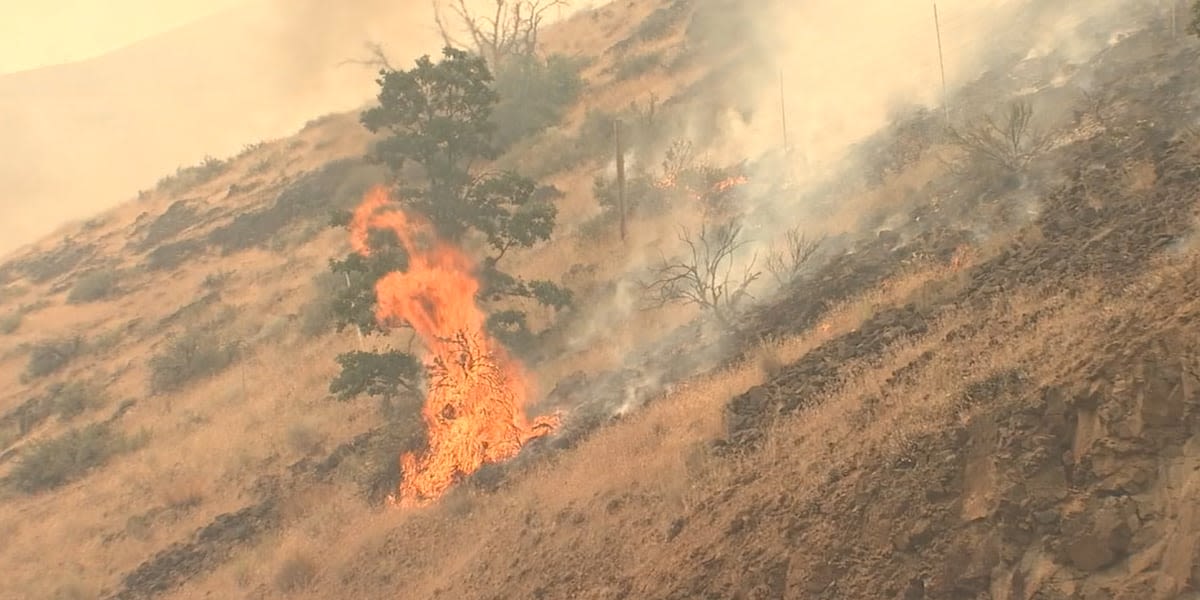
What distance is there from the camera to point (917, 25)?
26.9 m

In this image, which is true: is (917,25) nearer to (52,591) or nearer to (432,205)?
(432,205)

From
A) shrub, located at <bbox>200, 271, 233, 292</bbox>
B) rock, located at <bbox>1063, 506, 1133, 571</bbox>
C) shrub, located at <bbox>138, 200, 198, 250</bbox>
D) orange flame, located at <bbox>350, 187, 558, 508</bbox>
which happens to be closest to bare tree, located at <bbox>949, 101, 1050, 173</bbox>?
orange flame, located at <bbox>350, 187, 558, 508</bbox>

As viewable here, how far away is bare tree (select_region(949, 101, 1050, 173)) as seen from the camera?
12953 millimetres

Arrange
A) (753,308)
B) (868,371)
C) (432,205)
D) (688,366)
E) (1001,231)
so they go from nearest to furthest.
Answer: (868,371), (1001,231), (688,366), (753,308), (432,205)

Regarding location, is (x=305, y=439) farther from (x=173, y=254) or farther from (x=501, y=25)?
(x=501, y=25)

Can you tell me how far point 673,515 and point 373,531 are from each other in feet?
17.3

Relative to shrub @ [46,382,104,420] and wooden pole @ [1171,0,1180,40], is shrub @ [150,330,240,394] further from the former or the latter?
wooden pole @ [1171,0,1180,40]

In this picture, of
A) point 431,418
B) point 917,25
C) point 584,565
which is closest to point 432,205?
point 431,418

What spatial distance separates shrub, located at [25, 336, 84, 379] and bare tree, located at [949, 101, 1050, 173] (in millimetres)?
27581

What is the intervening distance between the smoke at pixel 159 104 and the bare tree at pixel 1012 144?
29.0m

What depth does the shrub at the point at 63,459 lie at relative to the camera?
1902 centimetres

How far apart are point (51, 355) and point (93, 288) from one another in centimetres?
654

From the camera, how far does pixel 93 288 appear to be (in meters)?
32.8

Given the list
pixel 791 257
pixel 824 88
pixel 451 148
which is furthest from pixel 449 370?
pixel 824 88
